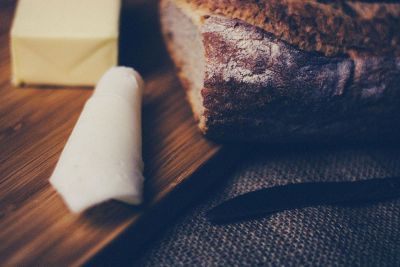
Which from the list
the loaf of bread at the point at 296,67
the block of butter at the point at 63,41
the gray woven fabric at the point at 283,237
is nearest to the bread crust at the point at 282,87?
the loaf of bread at the point at 296,67

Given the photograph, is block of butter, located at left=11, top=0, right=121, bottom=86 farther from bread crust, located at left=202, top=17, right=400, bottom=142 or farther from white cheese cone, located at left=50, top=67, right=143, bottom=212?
bread crust, located at left=202, top=17, right=400, bottom=142

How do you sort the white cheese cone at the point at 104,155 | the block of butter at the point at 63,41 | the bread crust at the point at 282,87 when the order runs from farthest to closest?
the block of butter at the point at 63,41 → the bread crust at the point at 282,87 → the white cheese cone at the point at 104,155

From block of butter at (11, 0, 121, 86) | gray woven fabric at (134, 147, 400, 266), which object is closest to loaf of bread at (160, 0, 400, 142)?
gray woven fabric at (134, 147, 400, 266)

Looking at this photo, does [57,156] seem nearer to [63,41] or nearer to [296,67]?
[63,41]

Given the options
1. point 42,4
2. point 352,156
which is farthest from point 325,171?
point 42,4

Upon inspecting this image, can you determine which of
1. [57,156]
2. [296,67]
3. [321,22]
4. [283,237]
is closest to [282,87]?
[296,67]

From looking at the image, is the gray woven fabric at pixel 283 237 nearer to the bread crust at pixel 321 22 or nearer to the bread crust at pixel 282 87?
the bread crust at pixel 282 87
